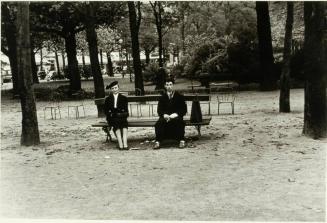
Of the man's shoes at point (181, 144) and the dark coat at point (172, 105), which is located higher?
the dark coat at point (172, 105)

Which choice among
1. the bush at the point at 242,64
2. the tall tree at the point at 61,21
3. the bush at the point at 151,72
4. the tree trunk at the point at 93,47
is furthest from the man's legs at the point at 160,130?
the bush at the point at 151,72

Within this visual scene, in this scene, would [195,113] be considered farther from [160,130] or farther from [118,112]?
[118,112]

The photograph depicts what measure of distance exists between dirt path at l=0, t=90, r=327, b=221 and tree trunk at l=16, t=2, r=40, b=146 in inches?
16.3

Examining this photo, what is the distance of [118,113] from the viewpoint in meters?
10.9

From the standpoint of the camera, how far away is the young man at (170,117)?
10.6m

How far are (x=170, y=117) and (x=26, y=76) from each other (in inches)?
149

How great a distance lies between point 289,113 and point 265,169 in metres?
7.39

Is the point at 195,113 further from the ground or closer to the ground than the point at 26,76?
closer to the ground

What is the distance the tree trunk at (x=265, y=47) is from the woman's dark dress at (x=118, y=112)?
1419 centimetres

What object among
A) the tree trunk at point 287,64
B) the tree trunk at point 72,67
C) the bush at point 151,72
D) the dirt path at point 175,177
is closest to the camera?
the dirt path at point 175,177

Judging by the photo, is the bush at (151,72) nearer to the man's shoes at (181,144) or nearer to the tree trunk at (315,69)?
the man's shoes at (181,144)

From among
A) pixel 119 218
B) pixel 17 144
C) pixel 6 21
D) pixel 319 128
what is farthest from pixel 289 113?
pixel 6 21

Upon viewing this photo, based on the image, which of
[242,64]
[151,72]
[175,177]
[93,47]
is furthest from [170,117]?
[151,72]

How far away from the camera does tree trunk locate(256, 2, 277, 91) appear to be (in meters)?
23.8
